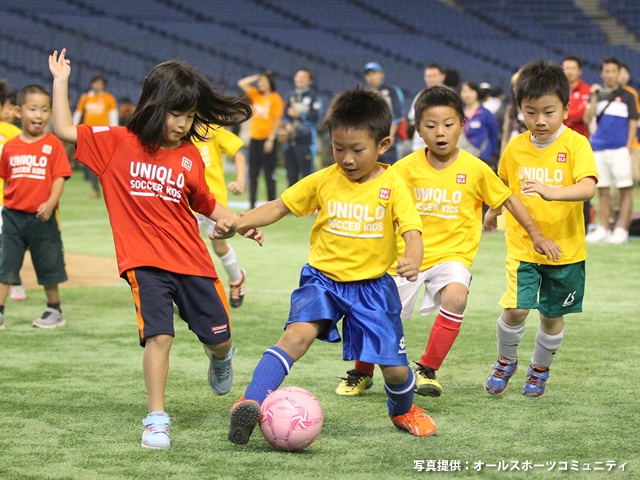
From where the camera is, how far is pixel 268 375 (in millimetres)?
4293

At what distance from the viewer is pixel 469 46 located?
30.7 metres

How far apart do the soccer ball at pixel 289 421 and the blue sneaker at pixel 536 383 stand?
4.89 feet

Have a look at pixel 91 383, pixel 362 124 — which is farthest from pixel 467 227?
pixel 91 383

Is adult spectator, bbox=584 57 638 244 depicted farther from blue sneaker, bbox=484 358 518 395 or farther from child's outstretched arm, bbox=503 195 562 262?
child's outstretched arm, bbox=503 195 562 262

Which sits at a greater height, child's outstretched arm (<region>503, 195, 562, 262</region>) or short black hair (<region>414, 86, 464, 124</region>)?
short black hair (<region>414, 86, 464, 124</region>)

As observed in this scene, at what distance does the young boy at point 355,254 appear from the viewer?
438 centimetres

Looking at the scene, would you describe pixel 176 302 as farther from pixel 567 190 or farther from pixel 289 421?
pixel 567 190

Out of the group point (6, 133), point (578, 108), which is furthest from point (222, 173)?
point (578, 108)

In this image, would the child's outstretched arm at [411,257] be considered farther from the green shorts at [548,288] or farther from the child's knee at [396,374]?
the green shorts at [548,288]

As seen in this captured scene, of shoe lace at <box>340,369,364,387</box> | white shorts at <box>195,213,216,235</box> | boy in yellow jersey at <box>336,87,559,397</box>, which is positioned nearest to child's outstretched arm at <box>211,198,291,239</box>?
boy in yellow jersey at <box>336,87,559,397</box>

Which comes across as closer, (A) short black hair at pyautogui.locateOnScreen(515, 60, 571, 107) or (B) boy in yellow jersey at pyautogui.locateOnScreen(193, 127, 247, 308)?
(A) short black hair at pyautogui.locateOnScreen(515, 60, 571, 107)

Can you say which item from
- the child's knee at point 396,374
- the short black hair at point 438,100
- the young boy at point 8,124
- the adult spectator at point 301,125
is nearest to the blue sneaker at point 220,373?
the child's knee at point 396,374

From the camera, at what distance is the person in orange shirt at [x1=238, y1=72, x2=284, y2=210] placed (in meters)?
15.3

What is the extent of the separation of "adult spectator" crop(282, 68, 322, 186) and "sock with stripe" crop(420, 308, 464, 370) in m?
10.8
